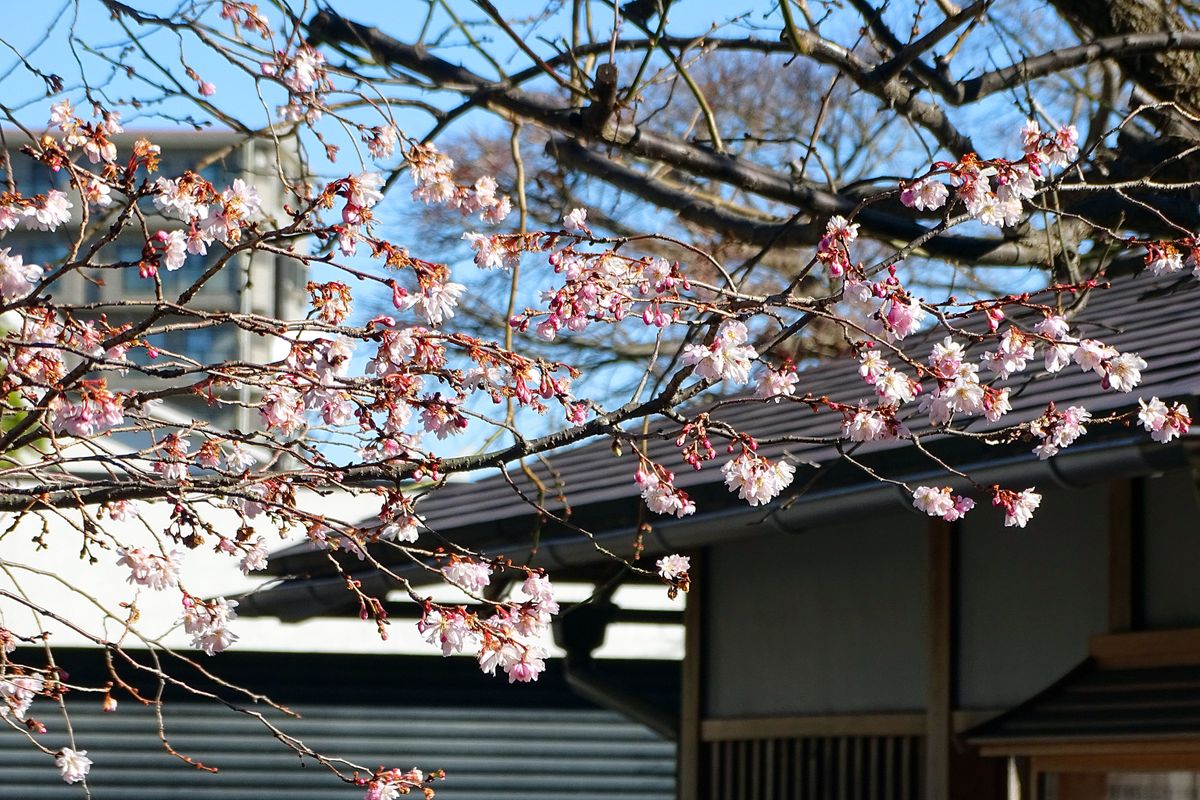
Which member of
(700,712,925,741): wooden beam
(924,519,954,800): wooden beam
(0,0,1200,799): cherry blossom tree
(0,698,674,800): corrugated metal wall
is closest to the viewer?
(0,0,1200,799): cherry blossom tree

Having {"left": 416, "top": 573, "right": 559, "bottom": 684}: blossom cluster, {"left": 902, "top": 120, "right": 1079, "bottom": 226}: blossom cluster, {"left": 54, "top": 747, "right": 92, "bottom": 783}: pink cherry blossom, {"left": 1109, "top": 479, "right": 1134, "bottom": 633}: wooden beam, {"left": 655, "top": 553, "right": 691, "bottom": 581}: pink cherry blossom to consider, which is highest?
{"left": 902, "top": 120, "right": 1079, "bottom": 226}: blossom cluster

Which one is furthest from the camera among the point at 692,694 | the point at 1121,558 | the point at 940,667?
the point at 692,694

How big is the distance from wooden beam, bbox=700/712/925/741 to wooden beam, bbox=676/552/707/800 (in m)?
0.06

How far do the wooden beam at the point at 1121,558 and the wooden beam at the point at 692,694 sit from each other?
209cm

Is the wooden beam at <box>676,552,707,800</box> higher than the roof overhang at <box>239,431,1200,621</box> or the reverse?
the reverse

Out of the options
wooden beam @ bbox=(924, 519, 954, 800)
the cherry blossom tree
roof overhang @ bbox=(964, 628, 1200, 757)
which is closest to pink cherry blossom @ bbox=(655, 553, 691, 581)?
the cherry blossom tree

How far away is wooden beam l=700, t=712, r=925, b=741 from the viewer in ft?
17.0

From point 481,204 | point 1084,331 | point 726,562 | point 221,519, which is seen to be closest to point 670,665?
point 726,562

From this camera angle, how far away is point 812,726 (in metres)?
5.54

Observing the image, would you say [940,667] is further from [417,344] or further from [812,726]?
[417,344]

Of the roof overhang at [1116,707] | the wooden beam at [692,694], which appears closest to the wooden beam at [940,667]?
the roof overhang at [1116,707]

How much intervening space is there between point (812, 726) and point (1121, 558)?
151 centimetres

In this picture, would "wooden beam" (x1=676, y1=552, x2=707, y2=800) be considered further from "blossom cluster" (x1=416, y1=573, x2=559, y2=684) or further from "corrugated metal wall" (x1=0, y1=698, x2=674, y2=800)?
"corrugated metal wall" (x1=0, y1=698, x2=674, y2=800)

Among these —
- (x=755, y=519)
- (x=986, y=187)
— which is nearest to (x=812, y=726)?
(x=755, y=519)
